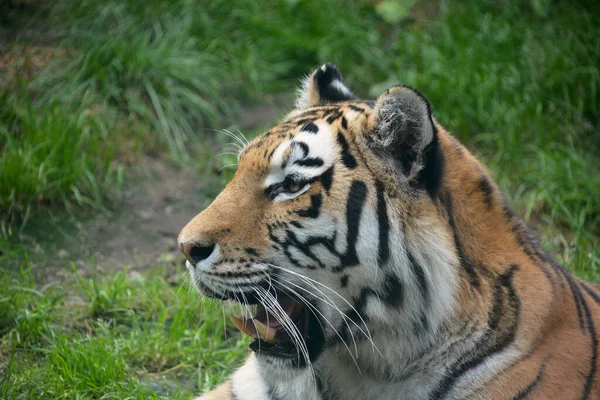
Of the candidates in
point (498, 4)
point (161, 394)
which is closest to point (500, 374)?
point (161, 394)

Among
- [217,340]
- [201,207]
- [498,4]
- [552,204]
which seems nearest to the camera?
[217,340]

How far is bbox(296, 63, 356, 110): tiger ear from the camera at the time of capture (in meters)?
3.34

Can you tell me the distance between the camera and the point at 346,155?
9.23ft

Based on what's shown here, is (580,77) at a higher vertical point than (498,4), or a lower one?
lower

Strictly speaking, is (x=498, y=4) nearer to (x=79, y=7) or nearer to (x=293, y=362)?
(x=79, y=7)

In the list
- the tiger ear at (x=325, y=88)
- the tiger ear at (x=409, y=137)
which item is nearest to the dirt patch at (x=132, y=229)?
the tiger ear at (x=325, y=88)

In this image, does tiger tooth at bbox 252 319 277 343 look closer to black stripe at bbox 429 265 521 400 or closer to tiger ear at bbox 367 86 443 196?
black stripe at bbox 429 265 521 400

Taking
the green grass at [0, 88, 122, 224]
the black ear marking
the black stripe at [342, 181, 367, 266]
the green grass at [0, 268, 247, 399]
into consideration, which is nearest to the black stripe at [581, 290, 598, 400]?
the black stripe at [342, 181, 367, 266]

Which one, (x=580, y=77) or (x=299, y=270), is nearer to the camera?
(x=299, y=270)

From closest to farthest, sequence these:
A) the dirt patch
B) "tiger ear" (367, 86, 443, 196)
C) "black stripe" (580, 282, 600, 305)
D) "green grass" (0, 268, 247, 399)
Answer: "tiger ear" (367, 86, 443, 196), "black stripe" (580, 282, 600, 305), "green grass" (0, 268, 247, 399), the dirt patch

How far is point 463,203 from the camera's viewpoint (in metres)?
2.82

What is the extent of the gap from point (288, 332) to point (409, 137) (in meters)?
0.84

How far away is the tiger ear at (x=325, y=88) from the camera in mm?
3344

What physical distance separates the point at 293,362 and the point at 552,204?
3.06 metres
